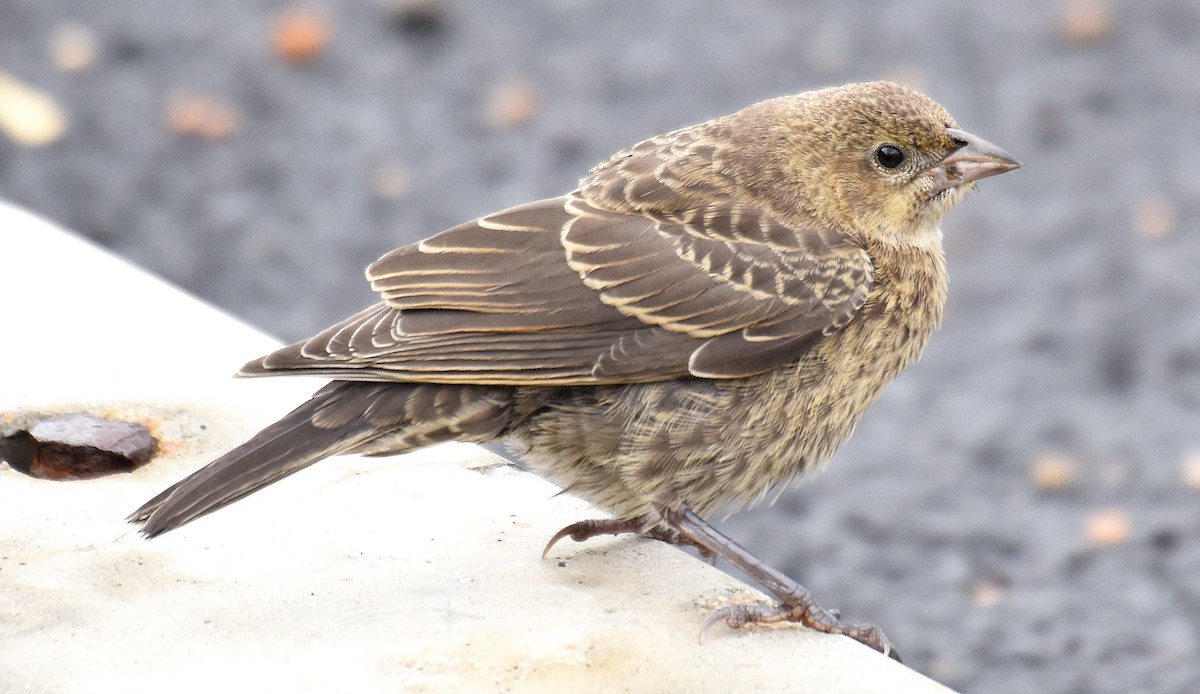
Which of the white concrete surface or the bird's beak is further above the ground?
the bird's beak

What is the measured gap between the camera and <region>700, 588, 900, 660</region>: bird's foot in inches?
129

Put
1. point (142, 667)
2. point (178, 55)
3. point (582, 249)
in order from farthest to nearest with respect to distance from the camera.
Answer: point (178, 55) → point (582, 249) → point (142, 667)

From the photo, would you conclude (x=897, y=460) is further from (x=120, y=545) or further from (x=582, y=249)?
(x=120, y=545)

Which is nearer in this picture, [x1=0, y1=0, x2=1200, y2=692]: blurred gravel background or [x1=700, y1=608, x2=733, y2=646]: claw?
[x1=700, y1=608, x2=733, y2=646]: claw

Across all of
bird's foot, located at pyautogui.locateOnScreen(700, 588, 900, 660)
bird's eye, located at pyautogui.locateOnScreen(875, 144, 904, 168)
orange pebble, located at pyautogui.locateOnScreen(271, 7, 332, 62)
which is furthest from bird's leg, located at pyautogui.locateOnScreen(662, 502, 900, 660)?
orange pebble, located at pyautogui.locateOnScreen(271, 7, 332, 62)

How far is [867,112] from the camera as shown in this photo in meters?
4.00

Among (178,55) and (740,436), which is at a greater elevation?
(178,55)

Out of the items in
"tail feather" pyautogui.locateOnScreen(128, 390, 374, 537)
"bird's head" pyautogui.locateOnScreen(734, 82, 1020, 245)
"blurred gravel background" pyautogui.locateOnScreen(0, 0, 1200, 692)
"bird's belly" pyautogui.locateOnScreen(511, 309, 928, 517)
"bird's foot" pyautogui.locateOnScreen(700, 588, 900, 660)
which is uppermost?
"blurred gravel background" pyautogui.locateOnScreen(0, 0, 1200, 692)

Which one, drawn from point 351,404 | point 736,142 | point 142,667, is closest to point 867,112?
point 736,142

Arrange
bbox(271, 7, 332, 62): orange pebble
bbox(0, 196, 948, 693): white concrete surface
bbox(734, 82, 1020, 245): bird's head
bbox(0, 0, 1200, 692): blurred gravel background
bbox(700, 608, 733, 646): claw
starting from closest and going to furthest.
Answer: bbox(0, 196, 948, 693): white concrete surface, bbox(700, 608, 733, 646): claw, bbox(734, 82, 1020, 245): bird's head, bbox(0, 0, 1200, 692): blurred gravel background, bbox(271, 7, 332, 62): orange pebble

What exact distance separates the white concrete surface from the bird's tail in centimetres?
21

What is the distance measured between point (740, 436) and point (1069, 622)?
6.05 feet

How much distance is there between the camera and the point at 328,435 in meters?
3.34

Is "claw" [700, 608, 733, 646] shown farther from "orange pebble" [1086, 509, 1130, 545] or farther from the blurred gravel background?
"orange pebble" [1086, 509, 1130, 545]
